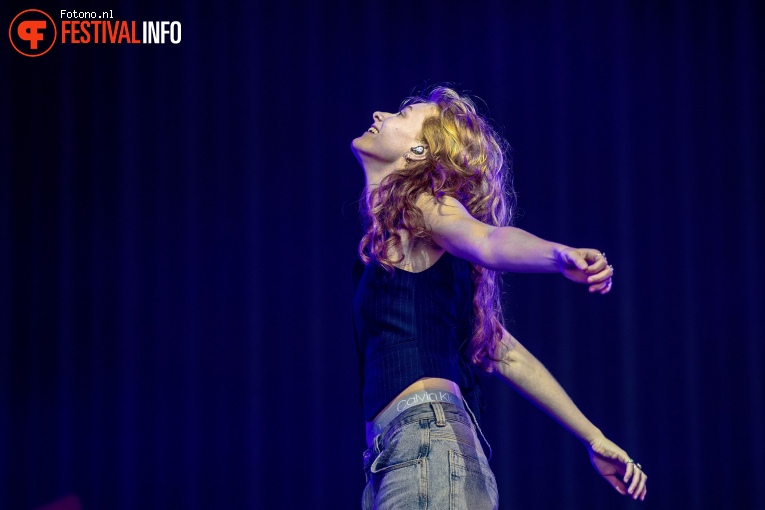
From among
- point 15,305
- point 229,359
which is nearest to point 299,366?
point 229,359

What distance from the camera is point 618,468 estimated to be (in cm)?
162

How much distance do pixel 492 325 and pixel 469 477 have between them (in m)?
0.44

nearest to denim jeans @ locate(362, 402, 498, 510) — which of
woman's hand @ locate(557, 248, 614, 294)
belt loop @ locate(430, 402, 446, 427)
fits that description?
belt loop @ locate(430, 402, 446, 427)

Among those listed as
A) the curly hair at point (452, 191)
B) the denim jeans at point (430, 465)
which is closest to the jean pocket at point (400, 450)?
the denim jeans at point (430, 465)

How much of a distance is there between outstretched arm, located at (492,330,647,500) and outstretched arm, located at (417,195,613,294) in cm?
39

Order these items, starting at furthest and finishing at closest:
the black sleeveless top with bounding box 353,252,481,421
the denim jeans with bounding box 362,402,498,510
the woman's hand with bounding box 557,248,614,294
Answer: the black sleeveless top with bounding box 353,252,481,421, the denim jeans with bounding box 362,402,498,510, the woman's hand with bounding box 557,248,614,294

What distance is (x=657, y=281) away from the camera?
3236 mm

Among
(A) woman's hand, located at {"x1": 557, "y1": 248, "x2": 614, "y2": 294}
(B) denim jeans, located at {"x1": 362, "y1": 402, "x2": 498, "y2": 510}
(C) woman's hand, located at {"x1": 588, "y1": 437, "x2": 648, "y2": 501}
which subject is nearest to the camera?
(A) woman's hand, located at {"x1": 557, "y1": 248, "x2": 614, "y2": 294}

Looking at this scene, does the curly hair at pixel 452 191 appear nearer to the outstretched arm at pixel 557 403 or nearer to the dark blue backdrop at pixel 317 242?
the outstretched arm at pixel 557 403

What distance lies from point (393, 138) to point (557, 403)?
624 millimetres

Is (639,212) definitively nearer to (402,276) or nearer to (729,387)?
(729,387)

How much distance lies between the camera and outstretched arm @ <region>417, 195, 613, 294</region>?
104 cm

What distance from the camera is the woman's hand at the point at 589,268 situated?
3.38ft

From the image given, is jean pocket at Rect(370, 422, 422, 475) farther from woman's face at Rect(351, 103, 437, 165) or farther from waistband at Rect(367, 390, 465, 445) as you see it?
woman's face at Rect(351, 103, 437, 165)
